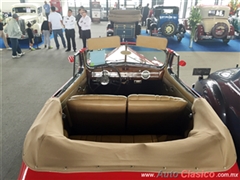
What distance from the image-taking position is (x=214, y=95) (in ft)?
9.68

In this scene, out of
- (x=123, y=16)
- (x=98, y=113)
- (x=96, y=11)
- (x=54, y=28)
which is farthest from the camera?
(x=96, y=11)

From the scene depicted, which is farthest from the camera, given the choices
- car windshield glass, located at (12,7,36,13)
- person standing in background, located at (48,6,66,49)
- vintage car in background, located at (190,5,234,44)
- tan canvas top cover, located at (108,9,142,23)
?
car windshield glass, located at (12,7,36,13)

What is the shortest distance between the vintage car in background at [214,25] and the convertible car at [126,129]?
6435mm

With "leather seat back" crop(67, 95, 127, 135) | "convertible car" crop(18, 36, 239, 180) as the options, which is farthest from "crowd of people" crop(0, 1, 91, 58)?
"leather seat back" crop(67, 95, 127, 135)

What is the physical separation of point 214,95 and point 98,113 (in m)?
1.75

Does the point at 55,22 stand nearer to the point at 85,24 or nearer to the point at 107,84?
the point at 85,24

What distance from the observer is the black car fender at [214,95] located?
2660 millimetres

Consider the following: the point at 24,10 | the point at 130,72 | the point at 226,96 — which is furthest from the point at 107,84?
the point at 24,10

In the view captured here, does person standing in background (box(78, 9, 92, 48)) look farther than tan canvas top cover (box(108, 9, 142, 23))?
No

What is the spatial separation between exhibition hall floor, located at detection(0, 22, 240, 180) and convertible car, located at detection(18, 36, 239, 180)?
1.23m

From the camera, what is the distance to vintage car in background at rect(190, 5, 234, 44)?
346 inches

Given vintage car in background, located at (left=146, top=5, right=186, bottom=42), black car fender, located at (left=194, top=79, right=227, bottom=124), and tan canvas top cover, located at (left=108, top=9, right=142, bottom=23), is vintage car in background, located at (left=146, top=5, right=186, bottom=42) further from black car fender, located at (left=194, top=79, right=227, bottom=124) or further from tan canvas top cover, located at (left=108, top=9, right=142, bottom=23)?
black car fender, located at (left=194, top=79, right=227, bottom=124)

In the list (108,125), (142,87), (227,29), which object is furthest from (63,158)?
(227,29)

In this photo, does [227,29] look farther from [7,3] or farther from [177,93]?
[7,3]
